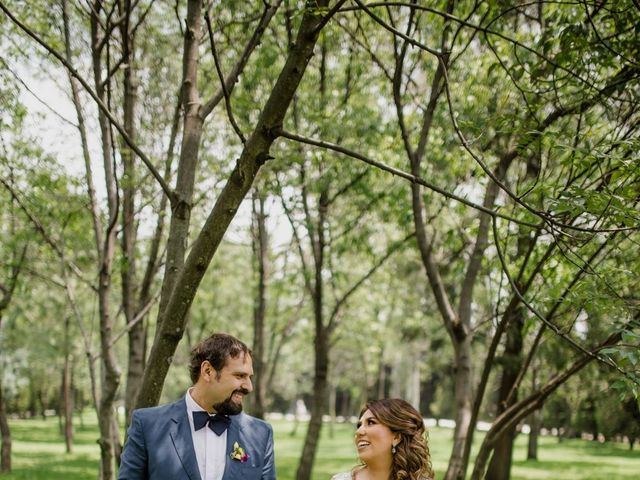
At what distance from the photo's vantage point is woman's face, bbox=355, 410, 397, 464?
362 centimetres

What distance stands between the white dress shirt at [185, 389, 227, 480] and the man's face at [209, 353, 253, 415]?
151 mm

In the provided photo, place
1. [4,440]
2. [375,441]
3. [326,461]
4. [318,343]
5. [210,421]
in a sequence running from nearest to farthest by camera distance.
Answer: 1. [210,421]
2. [375,441]
3. [318,343]
4. [4,440]
5. [326,461]

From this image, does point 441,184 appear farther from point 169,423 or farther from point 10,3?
point 169,423

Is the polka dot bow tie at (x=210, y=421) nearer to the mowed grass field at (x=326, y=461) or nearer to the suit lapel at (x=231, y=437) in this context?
the suit lapel at (x=231, y=437)

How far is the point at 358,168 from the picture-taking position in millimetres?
11453

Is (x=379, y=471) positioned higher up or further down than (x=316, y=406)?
higher up

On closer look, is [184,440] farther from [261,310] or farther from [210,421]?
[261,310]

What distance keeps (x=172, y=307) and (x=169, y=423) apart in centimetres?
88

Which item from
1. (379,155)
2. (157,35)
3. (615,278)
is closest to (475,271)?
(615,278)

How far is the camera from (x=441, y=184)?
1052cm

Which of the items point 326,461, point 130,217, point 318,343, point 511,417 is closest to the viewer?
point 511,417

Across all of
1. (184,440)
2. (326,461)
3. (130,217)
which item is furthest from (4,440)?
(184,440)

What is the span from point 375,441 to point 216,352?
1.01 metres

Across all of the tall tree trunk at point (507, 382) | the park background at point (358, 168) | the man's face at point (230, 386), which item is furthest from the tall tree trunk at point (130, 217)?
the tall tree trunk at point (507, 382)
